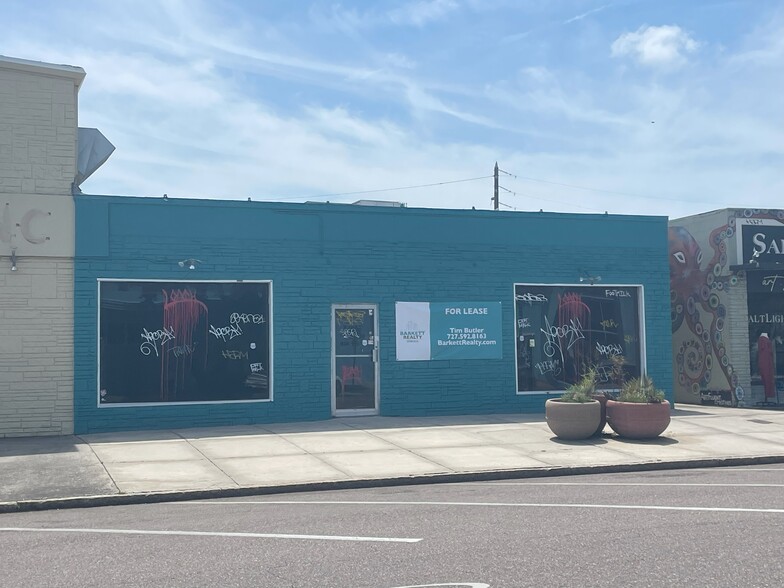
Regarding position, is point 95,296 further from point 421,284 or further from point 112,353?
point 421,284

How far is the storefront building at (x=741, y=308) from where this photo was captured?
21.0m

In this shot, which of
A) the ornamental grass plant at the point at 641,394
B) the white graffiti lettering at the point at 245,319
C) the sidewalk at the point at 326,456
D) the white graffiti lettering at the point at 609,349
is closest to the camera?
the sidewalk at the point at 326,456

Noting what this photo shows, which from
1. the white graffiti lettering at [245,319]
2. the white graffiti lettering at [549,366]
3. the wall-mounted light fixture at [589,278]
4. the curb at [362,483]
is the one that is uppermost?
the wall-mounted light fixture at [589,278]

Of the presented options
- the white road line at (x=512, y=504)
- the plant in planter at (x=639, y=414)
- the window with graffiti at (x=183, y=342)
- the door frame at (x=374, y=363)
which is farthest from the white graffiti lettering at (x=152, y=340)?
the plant in planter at (x=639, y=414)

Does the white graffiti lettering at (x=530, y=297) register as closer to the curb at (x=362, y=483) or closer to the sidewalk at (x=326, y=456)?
Answer: the sidewalk at (x=326, y=456)

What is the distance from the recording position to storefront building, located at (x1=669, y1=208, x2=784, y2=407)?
21000 mm

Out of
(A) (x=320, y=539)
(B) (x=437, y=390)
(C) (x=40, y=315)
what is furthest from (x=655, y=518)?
(C) (x=40, y=315)

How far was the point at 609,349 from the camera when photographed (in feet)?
63.5

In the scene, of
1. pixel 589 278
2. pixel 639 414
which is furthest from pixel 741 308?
pixel 639 414

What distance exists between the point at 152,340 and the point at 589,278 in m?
9.20

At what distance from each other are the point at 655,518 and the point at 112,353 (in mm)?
10834

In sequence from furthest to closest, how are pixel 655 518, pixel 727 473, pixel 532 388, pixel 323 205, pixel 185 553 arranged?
1. pixel 532 388
2. pixel 323 205
3. pixel 727 473
4. pixel 655 518
5. pixel 185 553

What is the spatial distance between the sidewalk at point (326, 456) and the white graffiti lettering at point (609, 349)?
2468mm

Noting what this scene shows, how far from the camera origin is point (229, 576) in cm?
634
